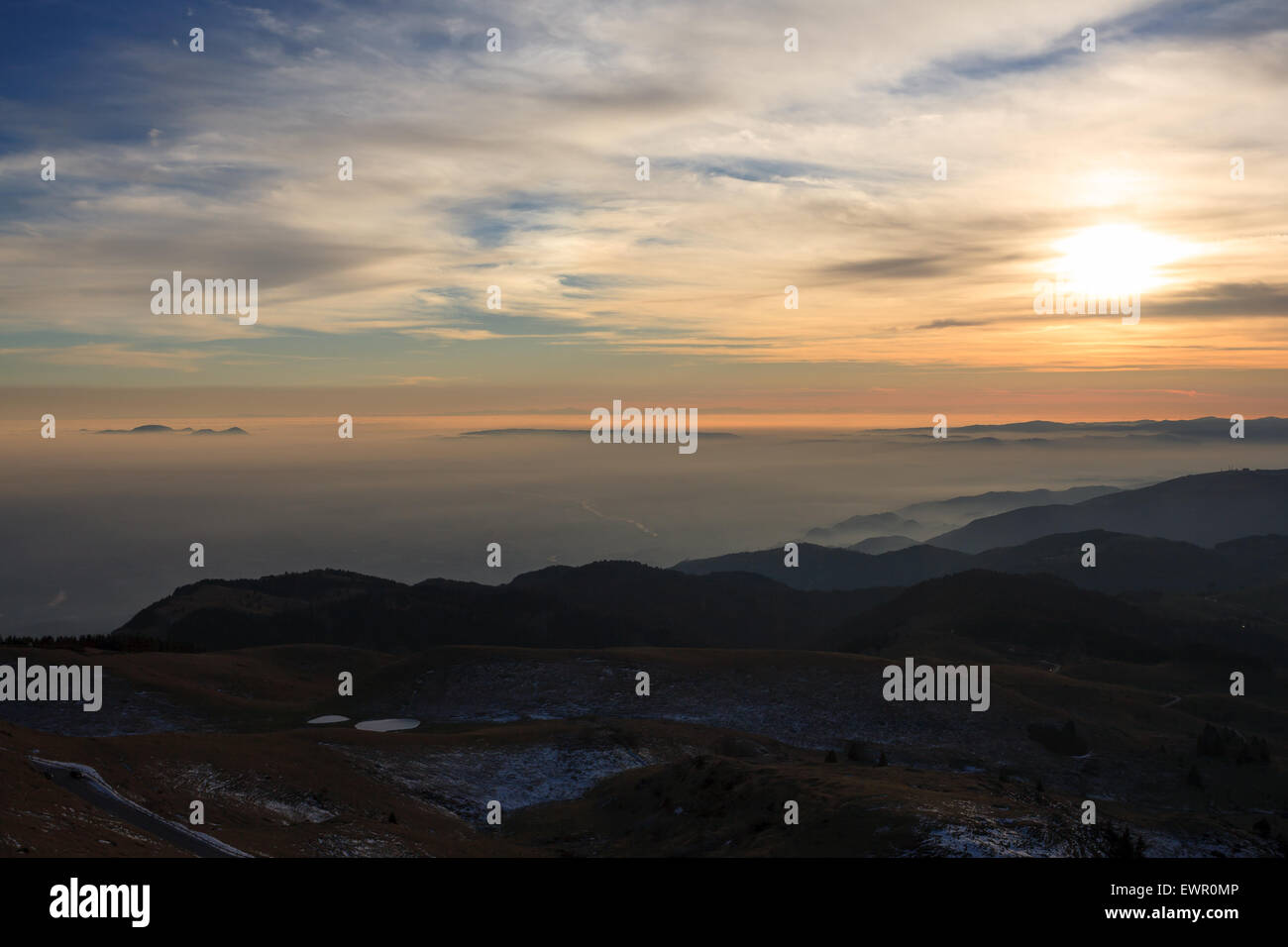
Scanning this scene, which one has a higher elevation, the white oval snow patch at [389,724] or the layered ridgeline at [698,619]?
the white oval snow patch at [389,724]

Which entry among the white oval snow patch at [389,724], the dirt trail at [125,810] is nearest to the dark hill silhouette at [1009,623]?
the white oval snow patch at [389,724]

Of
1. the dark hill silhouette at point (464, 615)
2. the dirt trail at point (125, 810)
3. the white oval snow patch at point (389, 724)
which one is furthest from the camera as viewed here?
the dark hill silhouette at point (464, 615)

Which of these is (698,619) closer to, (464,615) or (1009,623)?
(464,615)
